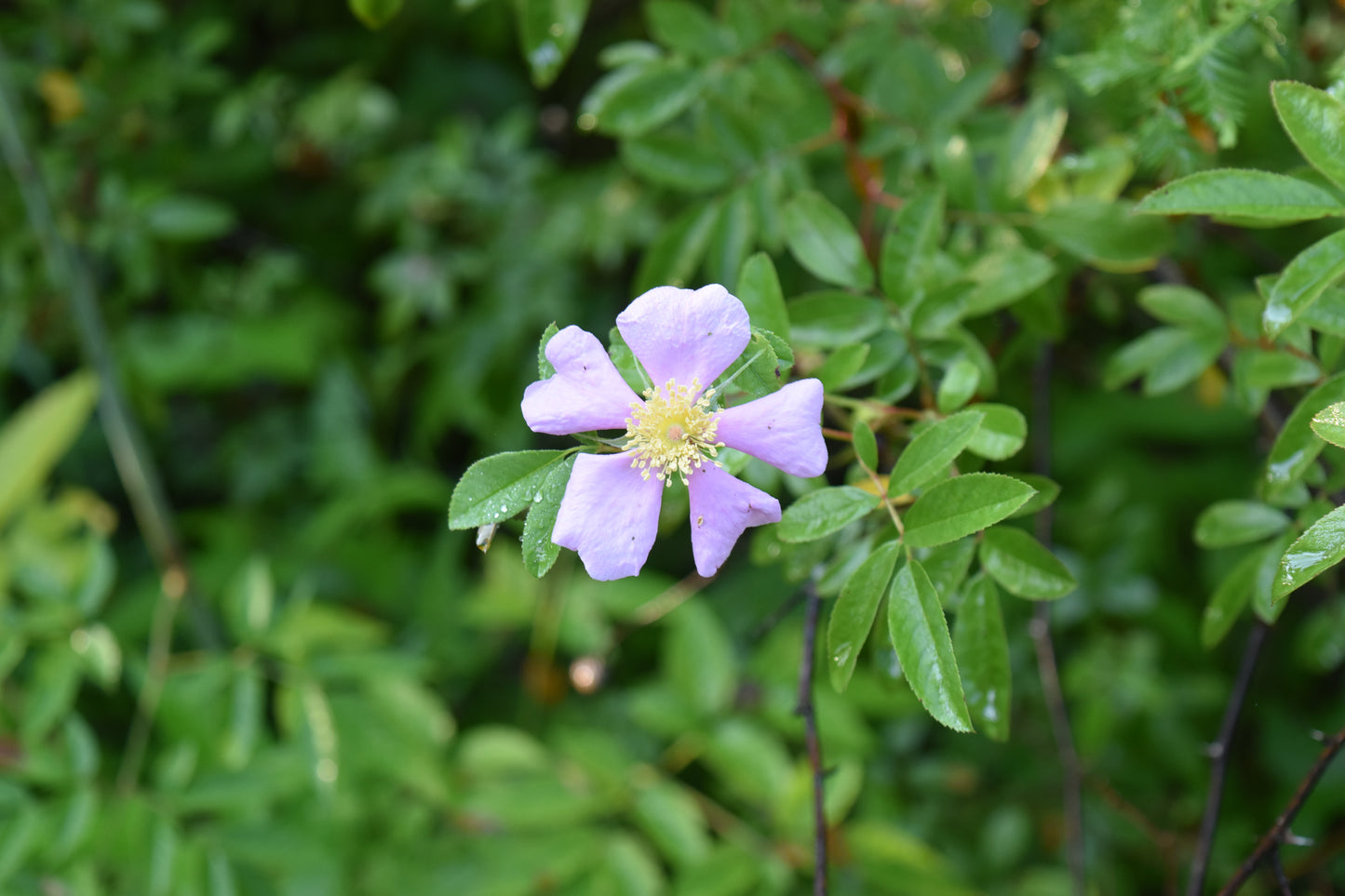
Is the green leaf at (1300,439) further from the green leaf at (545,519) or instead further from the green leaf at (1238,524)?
the green leaf at (545,519)

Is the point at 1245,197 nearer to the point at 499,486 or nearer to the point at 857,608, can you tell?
the point at 857,608

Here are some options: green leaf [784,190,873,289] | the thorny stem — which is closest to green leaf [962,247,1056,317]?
green leaf [784,190,873,289]

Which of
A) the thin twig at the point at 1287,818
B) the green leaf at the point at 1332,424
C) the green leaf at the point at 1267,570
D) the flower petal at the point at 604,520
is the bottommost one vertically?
the thin twig at the point at 1287,818

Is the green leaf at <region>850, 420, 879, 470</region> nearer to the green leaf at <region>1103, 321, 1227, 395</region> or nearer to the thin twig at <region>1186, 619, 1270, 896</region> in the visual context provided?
the green leaf at <region>1103, 321, 1227, 395</region>

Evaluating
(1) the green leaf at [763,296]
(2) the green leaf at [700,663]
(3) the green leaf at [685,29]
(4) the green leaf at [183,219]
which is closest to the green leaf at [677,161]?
(3) the green leaf at [685,29]

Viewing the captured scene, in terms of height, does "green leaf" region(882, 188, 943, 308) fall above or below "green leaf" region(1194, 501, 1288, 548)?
above

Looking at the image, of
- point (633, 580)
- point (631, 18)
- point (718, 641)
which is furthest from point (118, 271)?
point (718, 641)

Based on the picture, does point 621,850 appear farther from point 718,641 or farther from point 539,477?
point 539,477
